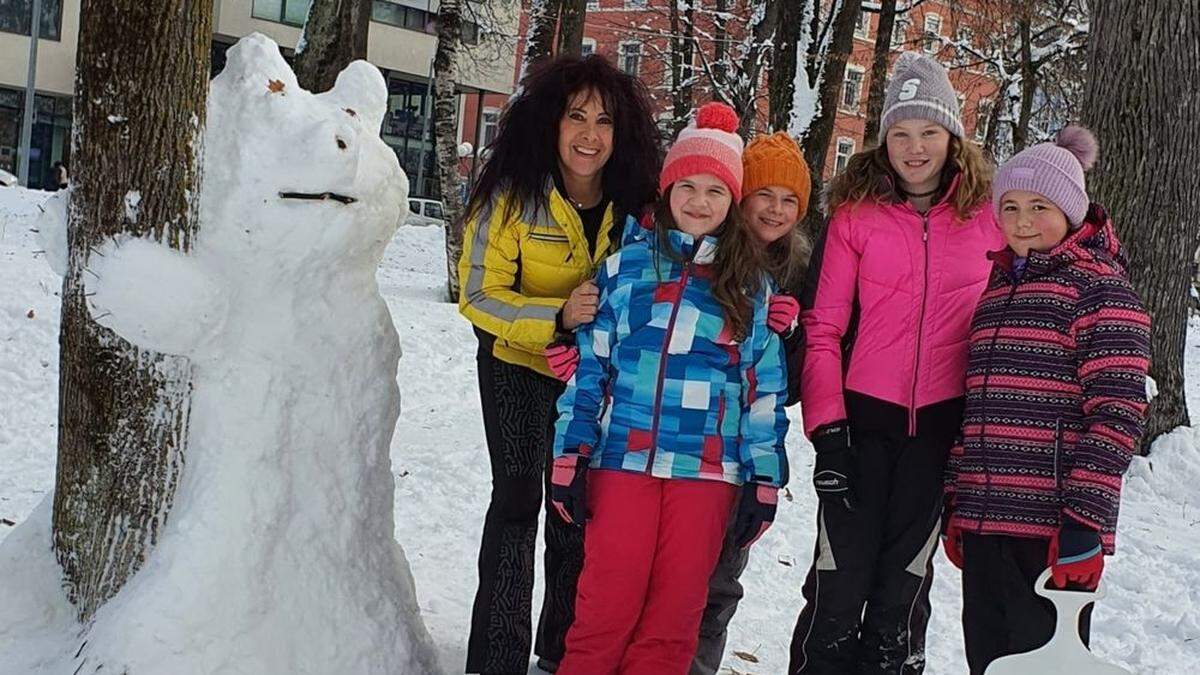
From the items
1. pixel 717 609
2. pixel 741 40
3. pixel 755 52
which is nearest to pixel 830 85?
pixel 755 52

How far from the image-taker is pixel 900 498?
3.13 metres

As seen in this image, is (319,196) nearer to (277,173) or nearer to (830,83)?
(277,173)

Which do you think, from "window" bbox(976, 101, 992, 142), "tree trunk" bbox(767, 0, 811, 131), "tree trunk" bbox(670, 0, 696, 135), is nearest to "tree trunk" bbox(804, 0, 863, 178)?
"tree trunk" bbox(767, 0, 811, 131)

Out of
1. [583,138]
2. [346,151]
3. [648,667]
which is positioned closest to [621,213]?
[583,138]

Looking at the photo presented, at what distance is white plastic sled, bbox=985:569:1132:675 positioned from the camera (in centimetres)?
264

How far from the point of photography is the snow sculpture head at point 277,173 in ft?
9.20

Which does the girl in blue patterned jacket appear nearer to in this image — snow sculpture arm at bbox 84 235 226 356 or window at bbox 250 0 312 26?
snow sculpture arm at bbox 84 235 226 356

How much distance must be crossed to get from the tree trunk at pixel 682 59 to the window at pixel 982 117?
20.4 ft

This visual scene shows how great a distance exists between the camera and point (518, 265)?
125 inches

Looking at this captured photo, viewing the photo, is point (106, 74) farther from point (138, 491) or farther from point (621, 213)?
point (621, 213)

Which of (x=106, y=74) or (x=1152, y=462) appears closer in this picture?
(x=106, y=74)

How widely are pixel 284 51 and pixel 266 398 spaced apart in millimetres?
29259

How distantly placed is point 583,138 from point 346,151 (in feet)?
2.35

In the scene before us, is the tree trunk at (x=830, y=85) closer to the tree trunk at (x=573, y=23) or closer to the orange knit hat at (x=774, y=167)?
the tree trunk at (x=573, y=23)
